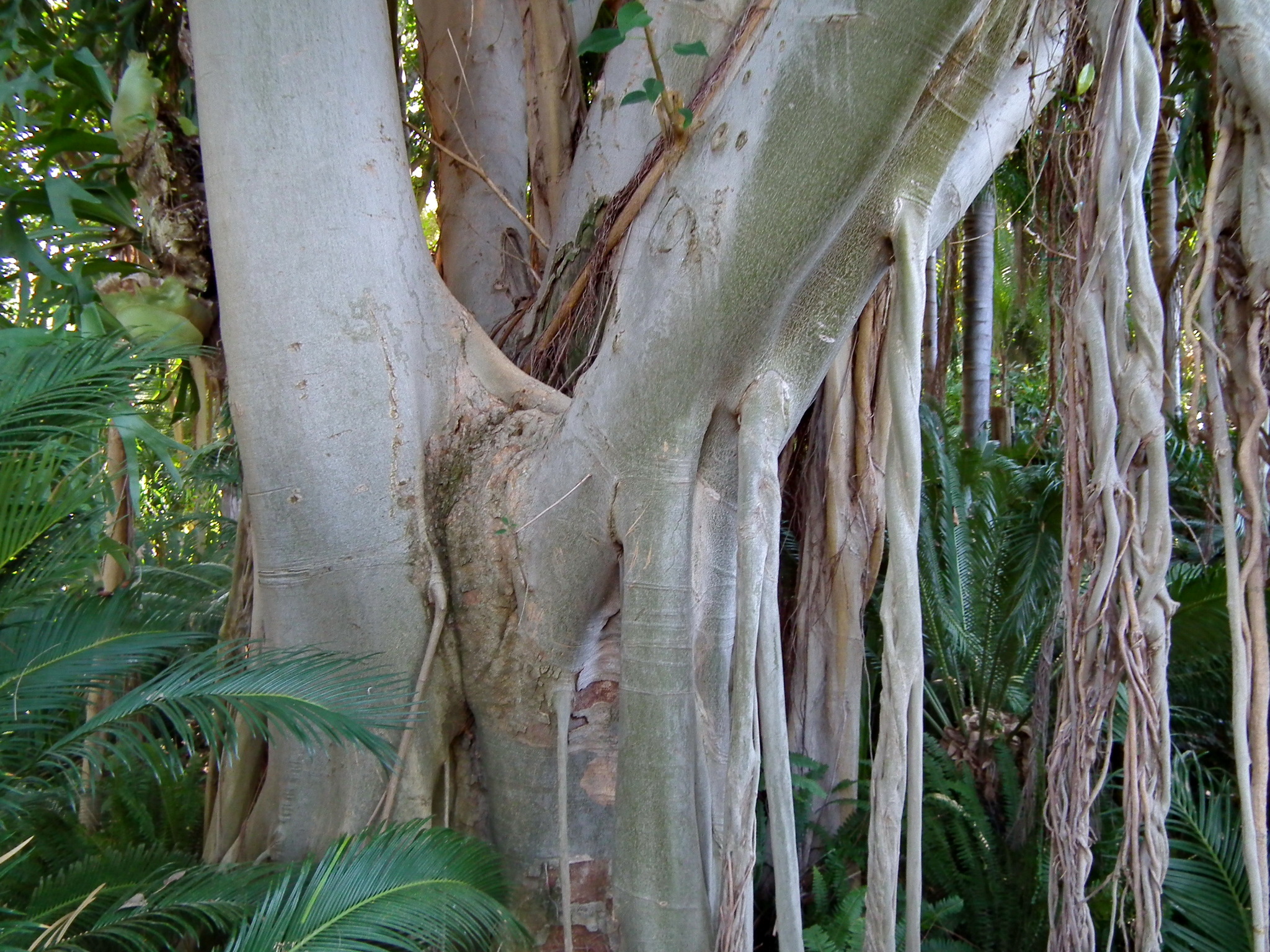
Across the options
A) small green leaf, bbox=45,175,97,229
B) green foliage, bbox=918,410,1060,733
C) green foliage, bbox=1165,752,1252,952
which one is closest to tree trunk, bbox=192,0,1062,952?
small green leaf, bbox=45,175,97,229

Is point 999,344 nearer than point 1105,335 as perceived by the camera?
No

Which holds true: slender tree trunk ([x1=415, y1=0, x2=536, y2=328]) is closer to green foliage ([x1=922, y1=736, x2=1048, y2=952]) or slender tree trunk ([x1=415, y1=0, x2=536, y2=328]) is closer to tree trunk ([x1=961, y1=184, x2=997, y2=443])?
green foliage ([x1=922, y1=736, x2=1048, y2=952])

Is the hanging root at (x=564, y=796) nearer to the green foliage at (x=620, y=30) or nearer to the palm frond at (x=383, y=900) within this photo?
the palm frond at (x=383, y=900)

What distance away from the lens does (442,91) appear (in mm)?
2342

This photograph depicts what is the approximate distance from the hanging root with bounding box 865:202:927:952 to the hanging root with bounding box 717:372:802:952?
113mm

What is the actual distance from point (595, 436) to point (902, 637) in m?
0.53

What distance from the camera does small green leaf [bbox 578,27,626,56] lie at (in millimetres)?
1074

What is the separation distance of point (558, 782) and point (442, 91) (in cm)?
183

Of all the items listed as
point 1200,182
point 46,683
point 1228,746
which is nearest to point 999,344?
point 1200,182

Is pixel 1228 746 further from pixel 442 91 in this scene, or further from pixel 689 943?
pixel 442 91

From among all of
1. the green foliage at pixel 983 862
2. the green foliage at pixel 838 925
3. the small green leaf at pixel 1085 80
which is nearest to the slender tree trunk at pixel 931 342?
the green foliage at pixel 983 862

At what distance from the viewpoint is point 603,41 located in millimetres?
1082

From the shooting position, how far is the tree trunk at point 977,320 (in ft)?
15.8

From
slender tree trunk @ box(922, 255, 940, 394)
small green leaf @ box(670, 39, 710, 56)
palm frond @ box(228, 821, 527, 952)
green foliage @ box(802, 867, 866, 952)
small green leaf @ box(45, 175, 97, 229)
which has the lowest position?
green foliage @ box(802, 867, 866, 952)
